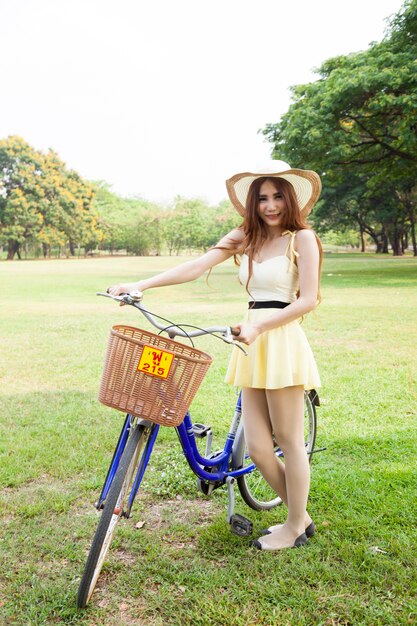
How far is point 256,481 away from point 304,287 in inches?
62.0

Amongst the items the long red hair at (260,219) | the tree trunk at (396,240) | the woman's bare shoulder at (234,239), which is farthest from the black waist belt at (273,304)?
the tree trunk at (396,240)

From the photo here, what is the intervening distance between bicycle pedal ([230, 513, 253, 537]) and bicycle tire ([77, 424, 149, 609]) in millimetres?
762

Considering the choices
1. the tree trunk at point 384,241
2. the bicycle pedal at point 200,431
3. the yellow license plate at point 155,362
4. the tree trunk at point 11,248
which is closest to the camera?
the yellow license plate at point 155,362

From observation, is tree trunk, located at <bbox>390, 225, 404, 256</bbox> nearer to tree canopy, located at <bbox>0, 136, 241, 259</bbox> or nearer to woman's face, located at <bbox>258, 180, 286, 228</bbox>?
tree canopy, located at <bbox>0, 136, 241, 259</bbox>

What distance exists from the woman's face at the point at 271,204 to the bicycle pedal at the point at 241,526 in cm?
Result: 154

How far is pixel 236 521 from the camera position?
290cm

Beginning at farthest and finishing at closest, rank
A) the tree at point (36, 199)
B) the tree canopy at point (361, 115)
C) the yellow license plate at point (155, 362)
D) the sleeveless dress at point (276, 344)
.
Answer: the tree at point (36, 199)
the tree canopy at point (361, 115)
the sleeveless dress at point (276, 344)
the yellow license plate at point (155, 362)

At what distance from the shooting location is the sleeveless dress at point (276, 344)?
2494 mm

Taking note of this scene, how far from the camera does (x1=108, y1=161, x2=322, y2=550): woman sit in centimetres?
248

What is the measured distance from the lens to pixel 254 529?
299 cm

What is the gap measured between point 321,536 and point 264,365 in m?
1.02

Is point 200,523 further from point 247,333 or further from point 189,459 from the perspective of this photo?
point 247,333

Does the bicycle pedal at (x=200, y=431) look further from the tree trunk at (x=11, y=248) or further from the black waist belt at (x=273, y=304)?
the tree trunk at (x=11, y=248)

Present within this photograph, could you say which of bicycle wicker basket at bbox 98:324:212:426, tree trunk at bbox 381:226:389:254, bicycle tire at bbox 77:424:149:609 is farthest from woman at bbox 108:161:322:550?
tree trunk at bbox 381:226:389:254
